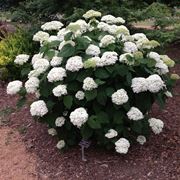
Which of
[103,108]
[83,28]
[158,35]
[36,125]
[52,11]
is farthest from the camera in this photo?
[52,11]

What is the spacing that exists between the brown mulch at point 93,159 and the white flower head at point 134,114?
53 cm

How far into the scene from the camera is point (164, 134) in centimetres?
479

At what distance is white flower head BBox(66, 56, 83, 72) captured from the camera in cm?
400

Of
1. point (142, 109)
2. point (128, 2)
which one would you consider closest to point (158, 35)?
point (128, 2)

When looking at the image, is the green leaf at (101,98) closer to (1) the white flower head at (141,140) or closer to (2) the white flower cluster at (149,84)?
(2) the white flower cluster at (149,84)

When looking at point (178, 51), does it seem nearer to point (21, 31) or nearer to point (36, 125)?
point (21, 31)

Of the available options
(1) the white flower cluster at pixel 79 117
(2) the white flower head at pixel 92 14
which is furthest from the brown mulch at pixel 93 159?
(2) the white flower head at pixel 92 14

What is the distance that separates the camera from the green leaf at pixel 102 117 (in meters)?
4.07

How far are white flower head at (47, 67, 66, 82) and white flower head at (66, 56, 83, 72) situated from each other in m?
0.08

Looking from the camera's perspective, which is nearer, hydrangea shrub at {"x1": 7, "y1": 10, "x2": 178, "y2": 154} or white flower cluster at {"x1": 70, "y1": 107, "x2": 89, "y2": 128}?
white flower cluster at {"x1": 70, "y1": 107, "x2": 89, "y2": 128}

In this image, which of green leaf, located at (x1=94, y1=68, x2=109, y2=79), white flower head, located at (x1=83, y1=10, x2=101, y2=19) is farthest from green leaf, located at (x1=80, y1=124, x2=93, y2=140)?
white flower head, located at (x1=83, y1=10, x2=101, y2=19)

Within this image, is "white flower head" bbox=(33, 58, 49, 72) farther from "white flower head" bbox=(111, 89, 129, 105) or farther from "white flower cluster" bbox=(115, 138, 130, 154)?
A: "white flower cluster" bbox=(115, 138, 130, 154)

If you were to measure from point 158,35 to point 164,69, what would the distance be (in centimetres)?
181

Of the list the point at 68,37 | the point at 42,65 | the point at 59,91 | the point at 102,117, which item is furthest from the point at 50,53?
the point at 102,117
